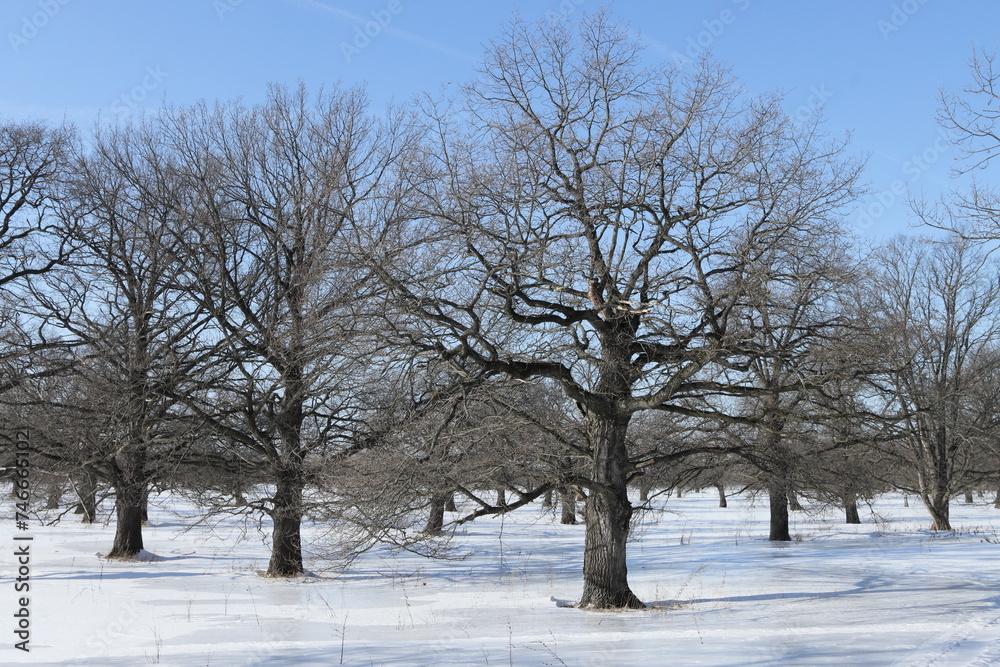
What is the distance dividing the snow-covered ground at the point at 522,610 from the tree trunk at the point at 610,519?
1.87ft

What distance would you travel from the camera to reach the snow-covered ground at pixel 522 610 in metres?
8.30

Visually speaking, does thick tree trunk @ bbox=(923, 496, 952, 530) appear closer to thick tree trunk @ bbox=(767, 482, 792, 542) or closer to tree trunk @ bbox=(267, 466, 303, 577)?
thick tree trunk @ bbox=(767, 482, 792, 542)

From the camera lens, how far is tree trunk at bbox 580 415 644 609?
11.6 metres

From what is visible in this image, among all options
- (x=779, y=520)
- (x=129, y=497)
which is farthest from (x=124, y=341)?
(x=779, y=520)

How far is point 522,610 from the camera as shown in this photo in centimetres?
1206

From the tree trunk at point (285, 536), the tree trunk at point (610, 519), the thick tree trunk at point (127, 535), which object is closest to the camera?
the tree trunk at point (610, 519)

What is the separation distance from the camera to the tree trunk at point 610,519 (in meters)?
11.6

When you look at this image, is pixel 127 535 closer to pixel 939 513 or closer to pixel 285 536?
pixel 285 536

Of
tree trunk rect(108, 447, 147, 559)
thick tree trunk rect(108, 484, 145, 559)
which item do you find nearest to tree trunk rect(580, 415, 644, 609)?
tree trunk rect(108, 447, 147, 559)

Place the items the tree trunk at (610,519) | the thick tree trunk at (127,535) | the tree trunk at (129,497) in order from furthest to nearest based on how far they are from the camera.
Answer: the thick tree trunk at (127,535), the tree trunk at (129,497), the tree trunk at (610,519)

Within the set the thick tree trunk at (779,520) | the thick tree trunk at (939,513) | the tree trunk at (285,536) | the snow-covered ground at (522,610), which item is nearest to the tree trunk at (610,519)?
the snow-covered ground at (522,610)

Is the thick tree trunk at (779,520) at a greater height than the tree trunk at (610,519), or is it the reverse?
the tree trunk at (610,519)

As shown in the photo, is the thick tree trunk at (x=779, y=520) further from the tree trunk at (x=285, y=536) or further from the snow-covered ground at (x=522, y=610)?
the tree trunk at (x=285, y=536)

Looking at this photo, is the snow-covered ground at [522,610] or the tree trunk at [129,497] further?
the tree trunk at [129,497]
